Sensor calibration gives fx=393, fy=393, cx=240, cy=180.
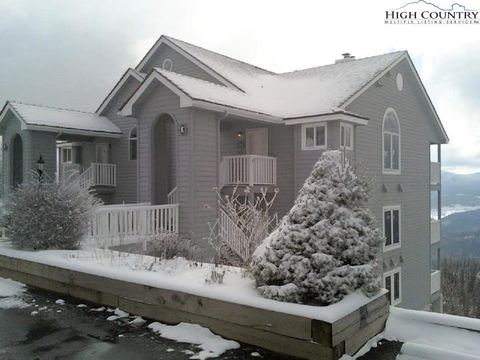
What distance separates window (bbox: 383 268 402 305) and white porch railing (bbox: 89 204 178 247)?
9278 millimetres

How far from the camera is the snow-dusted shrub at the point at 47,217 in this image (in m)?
7.27

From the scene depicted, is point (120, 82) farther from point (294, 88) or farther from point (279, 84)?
point (294, 88)

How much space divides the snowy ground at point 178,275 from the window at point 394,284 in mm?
11581

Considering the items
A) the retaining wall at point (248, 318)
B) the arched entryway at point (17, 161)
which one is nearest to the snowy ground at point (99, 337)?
the retaining wall at point (248, 318)

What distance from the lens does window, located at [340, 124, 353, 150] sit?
12330 mm

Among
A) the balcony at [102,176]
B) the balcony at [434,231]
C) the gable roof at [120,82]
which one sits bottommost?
the balcony at [434,231]

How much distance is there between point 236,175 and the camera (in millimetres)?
12297

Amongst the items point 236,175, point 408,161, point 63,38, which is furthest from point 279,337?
point 63,38

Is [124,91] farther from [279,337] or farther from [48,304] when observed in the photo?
[279,337]

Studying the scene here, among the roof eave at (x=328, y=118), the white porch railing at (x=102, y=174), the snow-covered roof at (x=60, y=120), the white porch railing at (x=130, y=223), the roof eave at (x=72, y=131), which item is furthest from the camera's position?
the white porch railing at (x=102, y=174)

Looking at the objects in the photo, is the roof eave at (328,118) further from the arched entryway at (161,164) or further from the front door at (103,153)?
the front door at (103,153)

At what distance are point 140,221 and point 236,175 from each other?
11.8 ft

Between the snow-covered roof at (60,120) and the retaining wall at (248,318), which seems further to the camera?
the snow-covered roof at (60,120)

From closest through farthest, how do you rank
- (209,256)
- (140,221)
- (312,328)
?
(312,328) < (140,221) < (209,256)
